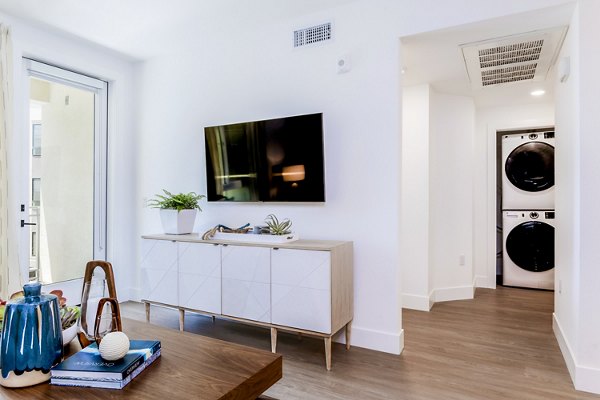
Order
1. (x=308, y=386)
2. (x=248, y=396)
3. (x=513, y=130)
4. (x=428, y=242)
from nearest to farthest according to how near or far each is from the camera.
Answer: (x=248, y=396)
(x=308, y=386)
(x=428, y=242)
(x=513, y=130)

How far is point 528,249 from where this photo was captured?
4.56 meters

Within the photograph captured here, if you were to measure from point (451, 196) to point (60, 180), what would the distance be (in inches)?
160

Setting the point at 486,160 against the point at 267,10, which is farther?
the point at 486,160

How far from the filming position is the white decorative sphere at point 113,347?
1.12 meters

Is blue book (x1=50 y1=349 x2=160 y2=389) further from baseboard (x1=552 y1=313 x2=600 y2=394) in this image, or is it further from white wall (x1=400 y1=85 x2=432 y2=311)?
white wall (x1=400 y1=85 x2=432 y2=311)

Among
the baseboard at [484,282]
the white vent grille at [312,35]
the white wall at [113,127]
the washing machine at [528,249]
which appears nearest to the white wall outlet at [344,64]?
the white vent grille at [312,35]

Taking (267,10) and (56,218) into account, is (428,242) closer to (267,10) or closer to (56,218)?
(267,10)

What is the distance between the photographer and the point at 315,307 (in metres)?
2.44

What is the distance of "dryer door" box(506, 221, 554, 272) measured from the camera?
446 centimetres

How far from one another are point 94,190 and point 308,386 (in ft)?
9.78

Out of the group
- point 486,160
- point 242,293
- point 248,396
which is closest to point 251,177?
point 242,293

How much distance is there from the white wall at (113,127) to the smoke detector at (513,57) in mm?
3330

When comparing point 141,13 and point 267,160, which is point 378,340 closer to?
point 267,160

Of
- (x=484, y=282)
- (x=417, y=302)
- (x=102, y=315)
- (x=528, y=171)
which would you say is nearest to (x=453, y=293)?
(x=417, y=302)
